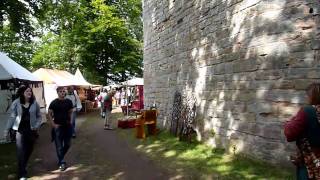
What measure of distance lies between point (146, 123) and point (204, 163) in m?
5.26

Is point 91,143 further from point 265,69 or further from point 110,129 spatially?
point 265,69

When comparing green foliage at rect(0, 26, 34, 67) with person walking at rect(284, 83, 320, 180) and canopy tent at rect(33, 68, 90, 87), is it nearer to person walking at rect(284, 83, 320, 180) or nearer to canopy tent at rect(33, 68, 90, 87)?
canopy tent at rect(33, 68, 90, 87)

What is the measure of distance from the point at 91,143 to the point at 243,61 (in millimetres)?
5977

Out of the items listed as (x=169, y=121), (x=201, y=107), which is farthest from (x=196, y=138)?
(x=169, y=121)

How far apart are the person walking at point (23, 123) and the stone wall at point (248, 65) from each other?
160 inches

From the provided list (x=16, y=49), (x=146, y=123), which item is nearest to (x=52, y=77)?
(x=146, y=123)

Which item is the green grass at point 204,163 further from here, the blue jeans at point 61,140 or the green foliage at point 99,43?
the green foliage at point 99,43

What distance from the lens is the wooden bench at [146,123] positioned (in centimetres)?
1388

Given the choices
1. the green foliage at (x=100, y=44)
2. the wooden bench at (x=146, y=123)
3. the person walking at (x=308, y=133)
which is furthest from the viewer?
the green foliage at (x=100, y=44)

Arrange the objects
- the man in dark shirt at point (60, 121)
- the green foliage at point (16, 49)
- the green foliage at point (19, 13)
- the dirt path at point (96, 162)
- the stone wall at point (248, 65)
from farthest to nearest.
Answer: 1. the green foliage at point (16, 49)
2. the green foliage at point (19, 13)
3. the man in dark shirt at point (60, 121)
4. the dirt path at point (96, 162)
5. the stone wall at point (248, 65)

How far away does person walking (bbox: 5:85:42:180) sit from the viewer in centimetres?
793

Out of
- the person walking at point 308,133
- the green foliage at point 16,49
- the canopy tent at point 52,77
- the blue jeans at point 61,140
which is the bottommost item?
the blue jeans at point 61,140

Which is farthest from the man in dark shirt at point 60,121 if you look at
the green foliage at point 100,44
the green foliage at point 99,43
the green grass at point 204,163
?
the green foliage at point 100,44

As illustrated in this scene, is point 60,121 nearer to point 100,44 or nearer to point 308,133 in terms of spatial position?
point 308,133
